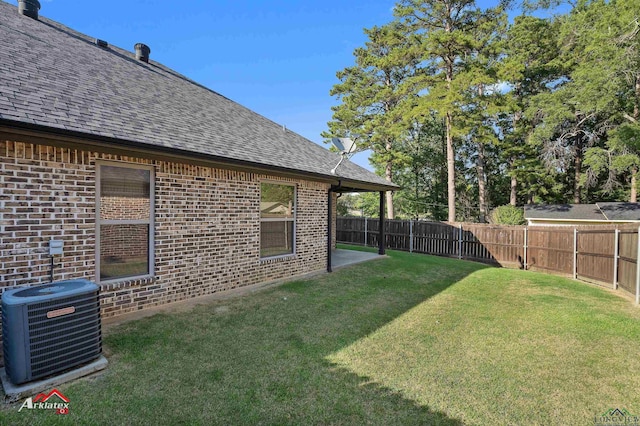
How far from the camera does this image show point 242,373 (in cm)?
350

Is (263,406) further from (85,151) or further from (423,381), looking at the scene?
(85,151)

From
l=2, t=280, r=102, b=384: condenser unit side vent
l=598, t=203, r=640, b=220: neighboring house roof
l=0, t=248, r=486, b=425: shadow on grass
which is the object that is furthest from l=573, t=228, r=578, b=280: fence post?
l=2, t=280, r=102, b=384: condenser unit side vent

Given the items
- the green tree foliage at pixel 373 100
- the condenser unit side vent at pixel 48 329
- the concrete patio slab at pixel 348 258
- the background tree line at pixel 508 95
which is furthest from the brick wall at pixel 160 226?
the green tree foliage at pixel 373 100

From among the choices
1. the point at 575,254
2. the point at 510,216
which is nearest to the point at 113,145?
the point at 575,254

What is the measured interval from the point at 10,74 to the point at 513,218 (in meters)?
23.1

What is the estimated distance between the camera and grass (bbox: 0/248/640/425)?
9.47 ft

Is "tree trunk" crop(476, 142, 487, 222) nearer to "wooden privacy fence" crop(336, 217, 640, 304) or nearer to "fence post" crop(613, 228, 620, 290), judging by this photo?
"wooden privacy fence" crop(336, 217, 640, 304)

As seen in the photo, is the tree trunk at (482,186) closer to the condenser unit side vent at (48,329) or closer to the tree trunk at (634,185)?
the tree trunk at (634,185)

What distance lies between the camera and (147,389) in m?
3.12

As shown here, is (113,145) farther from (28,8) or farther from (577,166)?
(577,166)

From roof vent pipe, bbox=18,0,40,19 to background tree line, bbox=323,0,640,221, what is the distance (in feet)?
45.6

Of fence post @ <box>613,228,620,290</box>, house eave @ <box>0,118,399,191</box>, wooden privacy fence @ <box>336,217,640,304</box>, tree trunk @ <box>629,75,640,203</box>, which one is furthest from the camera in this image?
tree trunk @ <box>629,75,640,203</box>

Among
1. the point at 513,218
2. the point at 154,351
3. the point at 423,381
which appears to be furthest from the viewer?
the point at 513,218

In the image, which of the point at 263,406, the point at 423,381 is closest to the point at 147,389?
the point at 263,406
